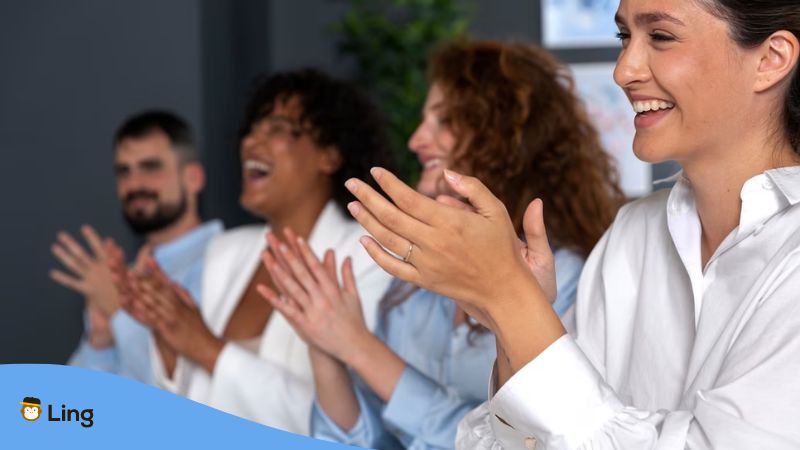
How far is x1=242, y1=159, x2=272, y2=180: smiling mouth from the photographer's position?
2777 millimetres

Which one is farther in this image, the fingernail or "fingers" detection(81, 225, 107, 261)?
"fingers" detection(81, 225, 107, 261)

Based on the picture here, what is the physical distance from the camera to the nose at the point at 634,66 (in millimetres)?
1366

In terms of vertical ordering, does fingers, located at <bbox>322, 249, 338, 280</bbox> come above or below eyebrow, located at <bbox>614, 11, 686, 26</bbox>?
below

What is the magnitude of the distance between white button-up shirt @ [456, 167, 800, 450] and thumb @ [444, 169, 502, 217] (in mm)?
173

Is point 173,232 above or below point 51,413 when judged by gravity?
below

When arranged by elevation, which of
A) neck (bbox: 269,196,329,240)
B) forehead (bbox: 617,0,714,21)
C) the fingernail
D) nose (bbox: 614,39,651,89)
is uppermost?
forehead (bbox: 617,0,714,21)

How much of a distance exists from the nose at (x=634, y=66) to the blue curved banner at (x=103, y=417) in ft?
1.93

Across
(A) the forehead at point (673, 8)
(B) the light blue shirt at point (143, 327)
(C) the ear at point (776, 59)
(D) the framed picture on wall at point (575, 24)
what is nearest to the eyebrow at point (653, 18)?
(A) the forehead at point (673, 8)

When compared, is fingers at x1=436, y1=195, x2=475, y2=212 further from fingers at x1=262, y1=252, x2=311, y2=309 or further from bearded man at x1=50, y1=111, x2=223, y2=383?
bearded man at x1=50, y1=111, x2=223, y2=383

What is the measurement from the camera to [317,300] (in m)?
2.03

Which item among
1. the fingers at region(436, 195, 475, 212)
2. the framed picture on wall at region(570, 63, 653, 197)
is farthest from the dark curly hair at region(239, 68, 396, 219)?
the framed picture on wall at region(570, 63, 653, 197)

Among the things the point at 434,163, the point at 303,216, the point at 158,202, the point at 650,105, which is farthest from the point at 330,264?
the point at 158,202

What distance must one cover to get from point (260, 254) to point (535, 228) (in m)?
1.60

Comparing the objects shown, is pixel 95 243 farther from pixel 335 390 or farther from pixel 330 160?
pixel 335 390
